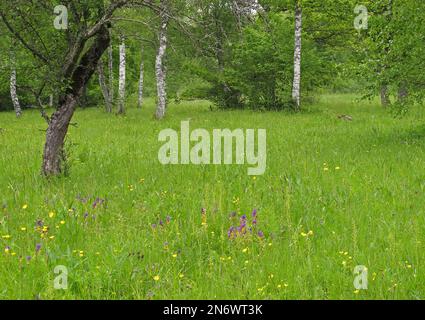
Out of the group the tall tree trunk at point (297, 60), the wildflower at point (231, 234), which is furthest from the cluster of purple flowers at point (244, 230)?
the tall tree trunk at point (297, 60)

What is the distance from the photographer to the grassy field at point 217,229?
13.2ft

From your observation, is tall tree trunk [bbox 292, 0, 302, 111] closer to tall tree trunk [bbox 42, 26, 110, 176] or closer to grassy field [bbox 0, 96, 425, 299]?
grassy field [bbox 0, 96, 425, 299]

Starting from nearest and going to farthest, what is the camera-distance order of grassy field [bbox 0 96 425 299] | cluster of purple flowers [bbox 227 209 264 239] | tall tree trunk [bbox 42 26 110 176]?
grassy field [bbox 0 96 425 299], cluster of purple flowers [bbox 227 209 264 239], tall tree trunk [bbox 42 26 110 176]

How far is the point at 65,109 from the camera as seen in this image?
8203mm

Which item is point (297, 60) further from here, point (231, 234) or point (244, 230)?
point (231, 234)

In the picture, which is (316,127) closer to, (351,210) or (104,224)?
(351,210)

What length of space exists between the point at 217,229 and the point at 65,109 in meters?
4.22

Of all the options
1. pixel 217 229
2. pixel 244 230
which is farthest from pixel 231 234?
pixel 217 229

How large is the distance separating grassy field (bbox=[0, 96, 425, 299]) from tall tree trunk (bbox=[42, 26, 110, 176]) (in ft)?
1.32

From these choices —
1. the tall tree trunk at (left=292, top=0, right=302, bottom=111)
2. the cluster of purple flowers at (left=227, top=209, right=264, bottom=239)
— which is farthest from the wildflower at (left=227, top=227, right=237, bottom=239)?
the tall tree trunk at (left=292, top=0, right=302, bottom=111)

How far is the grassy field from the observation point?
402cm
